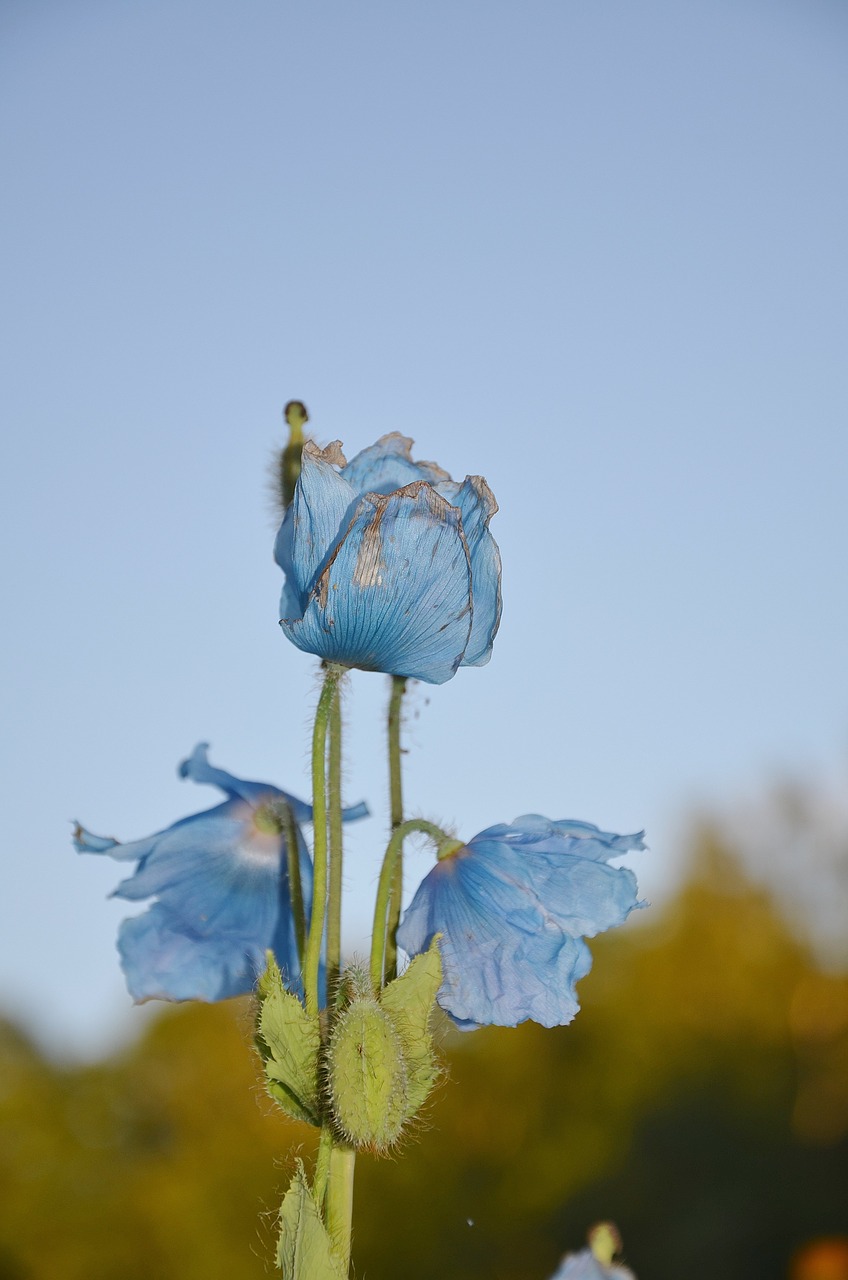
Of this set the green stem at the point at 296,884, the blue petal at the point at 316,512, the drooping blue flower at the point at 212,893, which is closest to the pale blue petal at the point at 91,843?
the drooping blue flower at the point at 212,893

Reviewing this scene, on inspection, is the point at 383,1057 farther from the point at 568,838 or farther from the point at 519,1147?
the point at 519,1147

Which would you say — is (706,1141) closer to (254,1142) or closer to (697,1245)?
(697,1245)

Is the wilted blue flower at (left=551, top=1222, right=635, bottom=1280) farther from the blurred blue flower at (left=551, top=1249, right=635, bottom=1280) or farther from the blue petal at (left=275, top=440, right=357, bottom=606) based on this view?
the blue petal at (left=275, top=440, right=357, bottom=606)

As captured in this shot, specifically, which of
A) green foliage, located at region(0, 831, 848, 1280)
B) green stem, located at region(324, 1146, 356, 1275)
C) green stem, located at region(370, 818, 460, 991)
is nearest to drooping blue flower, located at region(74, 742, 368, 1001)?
green stem, located at region(370, 818, 460, 991)

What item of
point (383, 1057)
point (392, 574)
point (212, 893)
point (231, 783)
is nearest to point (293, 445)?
point (392, 574)

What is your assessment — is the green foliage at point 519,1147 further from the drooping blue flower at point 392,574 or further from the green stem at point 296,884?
the drooping blue flower at point 392,574
